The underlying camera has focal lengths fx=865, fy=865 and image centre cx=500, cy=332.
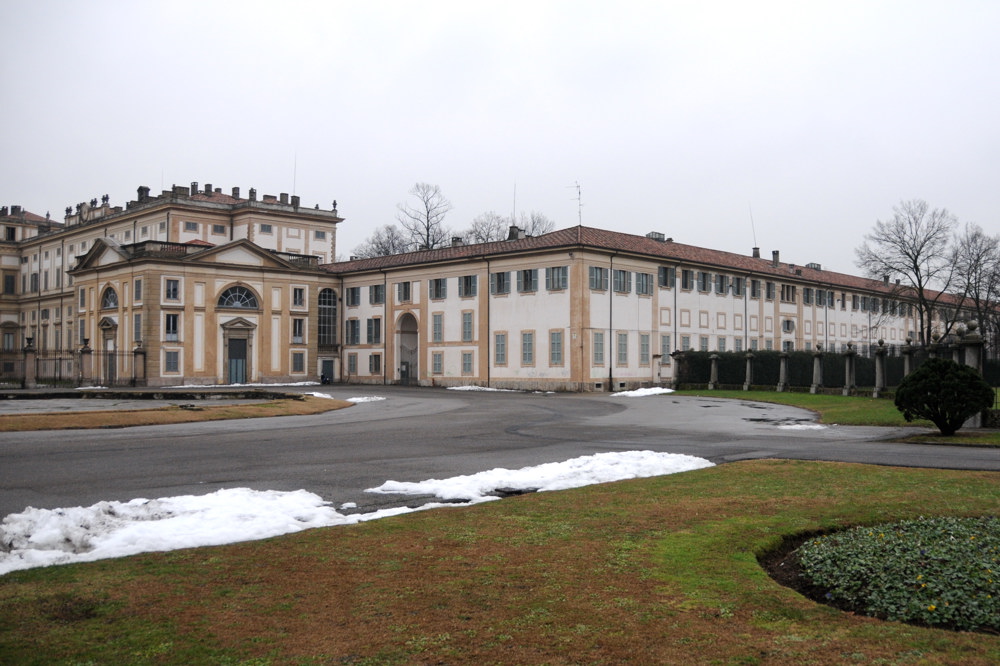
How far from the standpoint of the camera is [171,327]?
183ft

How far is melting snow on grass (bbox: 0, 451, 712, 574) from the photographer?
25.4 ft

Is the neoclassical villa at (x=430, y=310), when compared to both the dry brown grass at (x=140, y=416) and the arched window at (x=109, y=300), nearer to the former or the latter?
the arched window at (x=109, y=300)

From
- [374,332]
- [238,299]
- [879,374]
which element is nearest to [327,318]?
[374,332]

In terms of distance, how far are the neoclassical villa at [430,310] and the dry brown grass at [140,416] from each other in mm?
22703

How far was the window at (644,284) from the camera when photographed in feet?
172

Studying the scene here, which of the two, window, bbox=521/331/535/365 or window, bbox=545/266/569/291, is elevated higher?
window, bbox=545/266/569/291

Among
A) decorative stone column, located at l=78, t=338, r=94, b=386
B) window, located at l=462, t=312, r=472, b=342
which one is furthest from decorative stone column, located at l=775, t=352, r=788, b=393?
decorative stone column, located at l=78, t=338, r=94, b=386

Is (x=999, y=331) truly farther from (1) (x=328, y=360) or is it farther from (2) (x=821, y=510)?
(2) (x=821, y=510)

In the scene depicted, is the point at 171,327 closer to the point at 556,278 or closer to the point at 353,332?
the point at 353,332

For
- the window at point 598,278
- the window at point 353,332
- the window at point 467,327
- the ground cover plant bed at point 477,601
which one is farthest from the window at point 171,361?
the ground cover plant bed at point 477,601

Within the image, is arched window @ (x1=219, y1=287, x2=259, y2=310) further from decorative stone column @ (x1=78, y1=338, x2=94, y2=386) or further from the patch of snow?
the patch of snow

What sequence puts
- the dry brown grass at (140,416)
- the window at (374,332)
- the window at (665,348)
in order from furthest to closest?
the window at (374,332) < the window at (665,348) < the dry brown grass at (140,416)

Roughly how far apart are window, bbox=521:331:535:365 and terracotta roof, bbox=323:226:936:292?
16.5 ft

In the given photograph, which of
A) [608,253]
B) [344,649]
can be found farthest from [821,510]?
[608,253]
